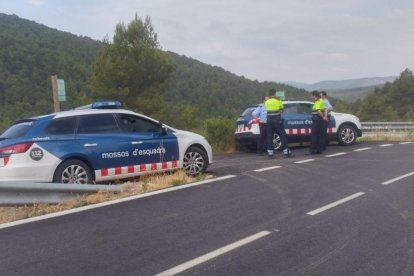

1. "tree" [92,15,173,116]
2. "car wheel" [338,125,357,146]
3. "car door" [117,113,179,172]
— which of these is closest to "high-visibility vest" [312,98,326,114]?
"car wheel" [338,125,357,146]

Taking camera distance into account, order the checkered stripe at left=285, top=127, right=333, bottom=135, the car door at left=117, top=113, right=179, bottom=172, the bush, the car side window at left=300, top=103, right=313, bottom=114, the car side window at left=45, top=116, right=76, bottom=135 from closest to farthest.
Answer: the car side window at left=45, top=116, right=76, bottom=135
the car door at left=117, top=113, right=179, bottom=172
the checkered stripe at left=285, top=127, right=333, bottom=135
the car side window at left=300, top=103, right=313, bottom=114
the bush

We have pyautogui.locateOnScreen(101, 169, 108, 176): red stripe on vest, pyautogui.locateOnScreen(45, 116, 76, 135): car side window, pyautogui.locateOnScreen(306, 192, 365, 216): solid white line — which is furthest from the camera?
pyautogui.locateOnScreen(101, 169, 108, 176): red stripe on vest

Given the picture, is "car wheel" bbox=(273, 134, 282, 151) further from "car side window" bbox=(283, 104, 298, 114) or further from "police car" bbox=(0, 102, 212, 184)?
"police car" bbox=(0, 102, 212, 184)

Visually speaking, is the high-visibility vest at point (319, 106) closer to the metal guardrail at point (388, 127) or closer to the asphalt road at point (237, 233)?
the asphalt road at point (237, 233)

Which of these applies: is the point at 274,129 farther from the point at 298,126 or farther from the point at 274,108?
the point at 298,126

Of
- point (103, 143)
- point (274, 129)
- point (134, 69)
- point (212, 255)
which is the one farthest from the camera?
point (134, 69)

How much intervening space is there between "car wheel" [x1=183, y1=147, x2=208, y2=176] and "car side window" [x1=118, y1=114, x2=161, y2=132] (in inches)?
33.7

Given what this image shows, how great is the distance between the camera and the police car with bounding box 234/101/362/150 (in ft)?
47.4

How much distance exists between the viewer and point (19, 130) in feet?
25.9

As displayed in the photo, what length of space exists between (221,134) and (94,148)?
323 inches

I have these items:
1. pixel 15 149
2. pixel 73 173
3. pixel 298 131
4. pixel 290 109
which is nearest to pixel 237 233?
pixel 73 173

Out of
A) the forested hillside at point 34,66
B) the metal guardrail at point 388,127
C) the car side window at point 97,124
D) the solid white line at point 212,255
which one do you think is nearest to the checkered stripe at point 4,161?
the car side window at point 97,124

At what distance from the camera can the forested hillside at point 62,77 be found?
1970 inches

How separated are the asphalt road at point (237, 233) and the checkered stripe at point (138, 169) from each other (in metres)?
1.18
